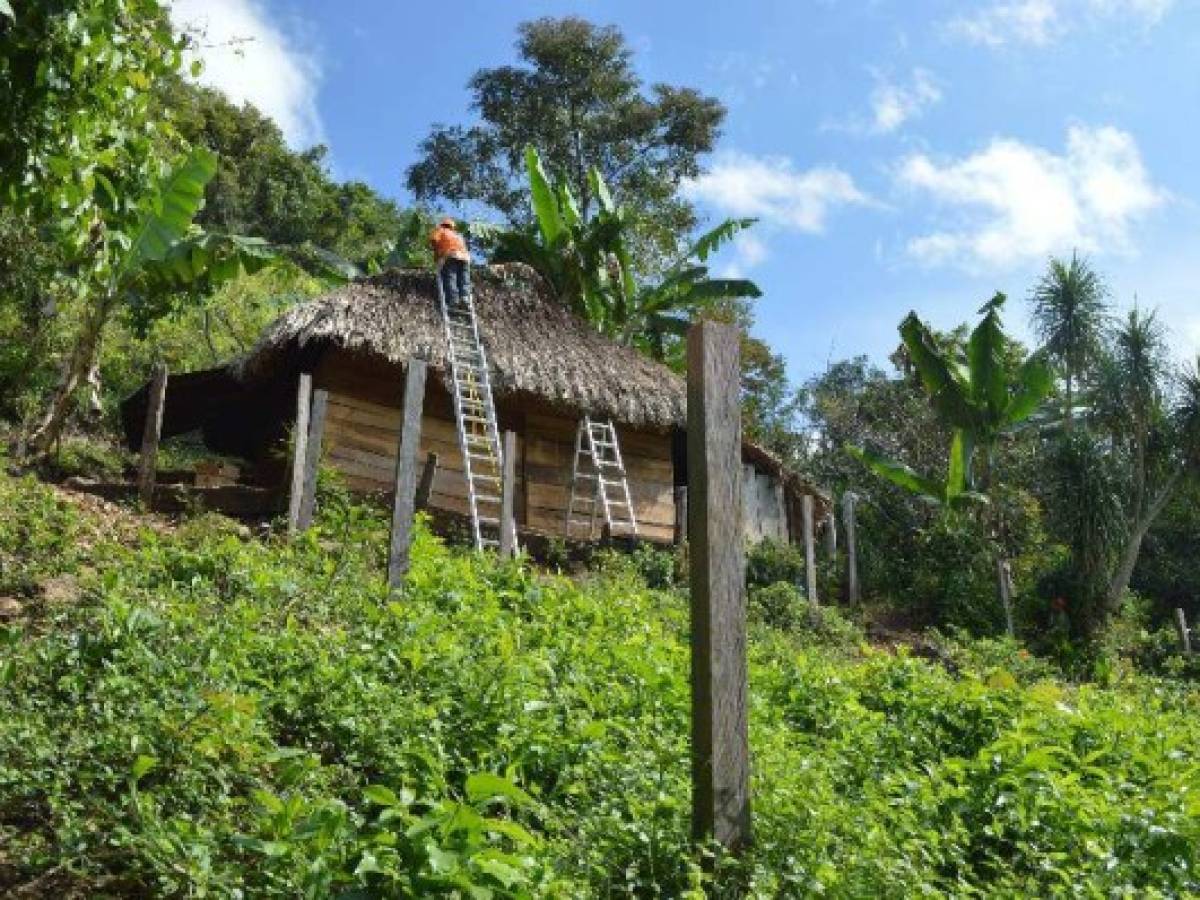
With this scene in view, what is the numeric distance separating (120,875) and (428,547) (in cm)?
514

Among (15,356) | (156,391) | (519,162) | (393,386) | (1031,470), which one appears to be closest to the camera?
(156,391)

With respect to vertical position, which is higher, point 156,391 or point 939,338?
point 939,338

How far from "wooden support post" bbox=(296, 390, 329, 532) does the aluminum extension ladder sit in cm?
254

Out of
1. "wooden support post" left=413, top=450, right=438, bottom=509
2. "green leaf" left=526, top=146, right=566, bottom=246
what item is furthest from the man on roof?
"wooden support post" left=413, top=450, right=438, bottom=509

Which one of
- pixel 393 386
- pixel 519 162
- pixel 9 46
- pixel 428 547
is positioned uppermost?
pixel 519 162

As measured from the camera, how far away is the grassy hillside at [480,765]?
3.79 m

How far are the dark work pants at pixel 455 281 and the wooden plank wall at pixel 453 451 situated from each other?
1111 mm

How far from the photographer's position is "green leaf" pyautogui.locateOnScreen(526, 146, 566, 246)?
56.7 feet

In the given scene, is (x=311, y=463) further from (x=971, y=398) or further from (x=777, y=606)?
(x=971, y=398)

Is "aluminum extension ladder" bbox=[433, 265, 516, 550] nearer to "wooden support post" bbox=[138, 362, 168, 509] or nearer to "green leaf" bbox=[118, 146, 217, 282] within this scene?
"wooden support post" bbox=[138, 362, 168, 509]

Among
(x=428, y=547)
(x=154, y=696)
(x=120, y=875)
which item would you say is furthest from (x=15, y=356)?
(x=120, y=875)

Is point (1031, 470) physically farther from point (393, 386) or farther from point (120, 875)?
point (120, 875)

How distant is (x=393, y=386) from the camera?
1512 centimetres

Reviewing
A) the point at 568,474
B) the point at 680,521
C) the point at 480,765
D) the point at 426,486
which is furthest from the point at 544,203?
the point at 480,765
